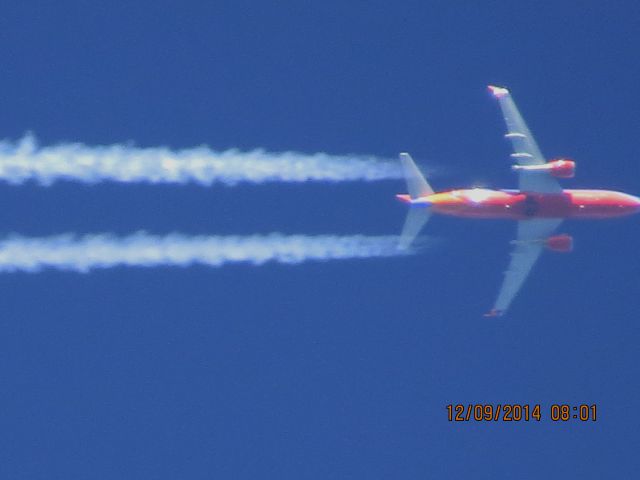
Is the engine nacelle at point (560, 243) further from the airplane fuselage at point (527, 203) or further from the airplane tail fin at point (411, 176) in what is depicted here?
the airplane tail fin at point (411, 176)

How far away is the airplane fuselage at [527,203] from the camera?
2367 inches

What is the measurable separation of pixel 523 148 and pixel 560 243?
2867 millimetres

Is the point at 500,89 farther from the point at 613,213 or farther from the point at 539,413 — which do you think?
the point at 539,413

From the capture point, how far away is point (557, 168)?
61.3 meters

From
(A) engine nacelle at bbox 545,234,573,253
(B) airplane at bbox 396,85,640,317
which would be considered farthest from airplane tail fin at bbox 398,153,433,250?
(A) engine nacelle at bbox 545,234,573,253

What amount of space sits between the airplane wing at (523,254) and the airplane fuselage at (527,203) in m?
0.54

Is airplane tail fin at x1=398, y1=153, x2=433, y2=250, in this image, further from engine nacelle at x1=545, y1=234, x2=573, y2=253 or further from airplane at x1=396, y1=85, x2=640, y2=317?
engine nacelle at x1=545, y1=234, x2=573, y2=253

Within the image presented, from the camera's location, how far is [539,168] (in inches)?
2419

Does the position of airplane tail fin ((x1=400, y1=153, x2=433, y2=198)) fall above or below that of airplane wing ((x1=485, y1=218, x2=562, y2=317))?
above

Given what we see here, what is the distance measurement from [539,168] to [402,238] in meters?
4.51

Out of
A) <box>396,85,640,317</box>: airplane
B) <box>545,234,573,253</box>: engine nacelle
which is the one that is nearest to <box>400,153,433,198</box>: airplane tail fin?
<box>396,85,640,317</box>: airplane

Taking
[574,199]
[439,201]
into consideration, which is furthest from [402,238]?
[574,199]

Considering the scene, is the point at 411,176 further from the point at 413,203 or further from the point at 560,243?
the point at 560,243

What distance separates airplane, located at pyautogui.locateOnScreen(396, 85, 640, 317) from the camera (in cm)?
6003
